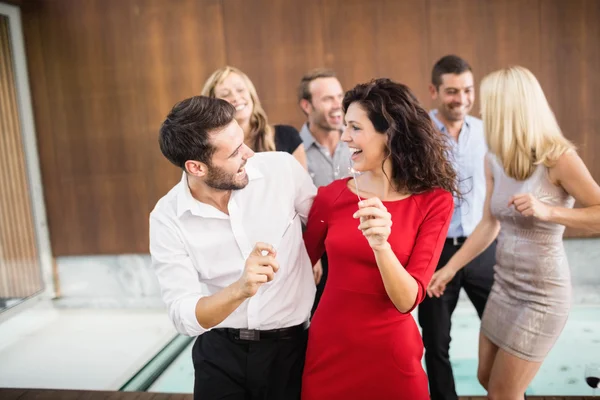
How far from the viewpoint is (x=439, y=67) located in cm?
275

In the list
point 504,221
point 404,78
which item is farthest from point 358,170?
point 404,78

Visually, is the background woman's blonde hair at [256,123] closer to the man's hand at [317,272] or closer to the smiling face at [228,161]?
the man's hand at [317,272]

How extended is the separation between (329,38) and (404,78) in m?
0.68

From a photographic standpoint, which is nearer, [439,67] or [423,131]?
[423,131]

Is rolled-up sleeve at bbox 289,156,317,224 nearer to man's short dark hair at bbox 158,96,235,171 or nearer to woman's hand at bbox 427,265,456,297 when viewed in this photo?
man's short dark hair at bbox 158,96,235,171

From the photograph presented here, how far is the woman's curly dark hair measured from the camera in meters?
1.59

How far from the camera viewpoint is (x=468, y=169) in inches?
108

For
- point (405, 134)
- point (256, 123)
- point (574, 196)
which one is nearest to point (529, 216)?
point (574, 196)

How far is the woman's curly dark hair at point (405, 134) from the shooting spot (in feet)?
5.23

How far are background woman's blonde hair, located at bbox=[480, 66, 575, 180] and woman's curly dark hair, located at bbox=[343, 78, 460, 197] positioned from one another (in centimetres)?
46

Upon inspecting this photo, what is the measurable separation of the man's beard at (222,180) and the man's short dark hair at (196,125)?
35 millimetres

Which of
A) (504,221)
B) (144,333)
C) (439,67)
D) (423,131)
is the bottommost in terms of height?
(144,333)

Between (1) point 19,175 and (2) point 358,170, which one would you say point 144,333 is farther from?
(2) point 358,170

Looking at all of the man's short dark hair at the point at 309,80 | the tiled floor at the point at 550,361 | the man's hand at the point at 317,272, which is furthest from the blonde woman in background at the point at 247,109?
the tiled floor at the point at 550,361
